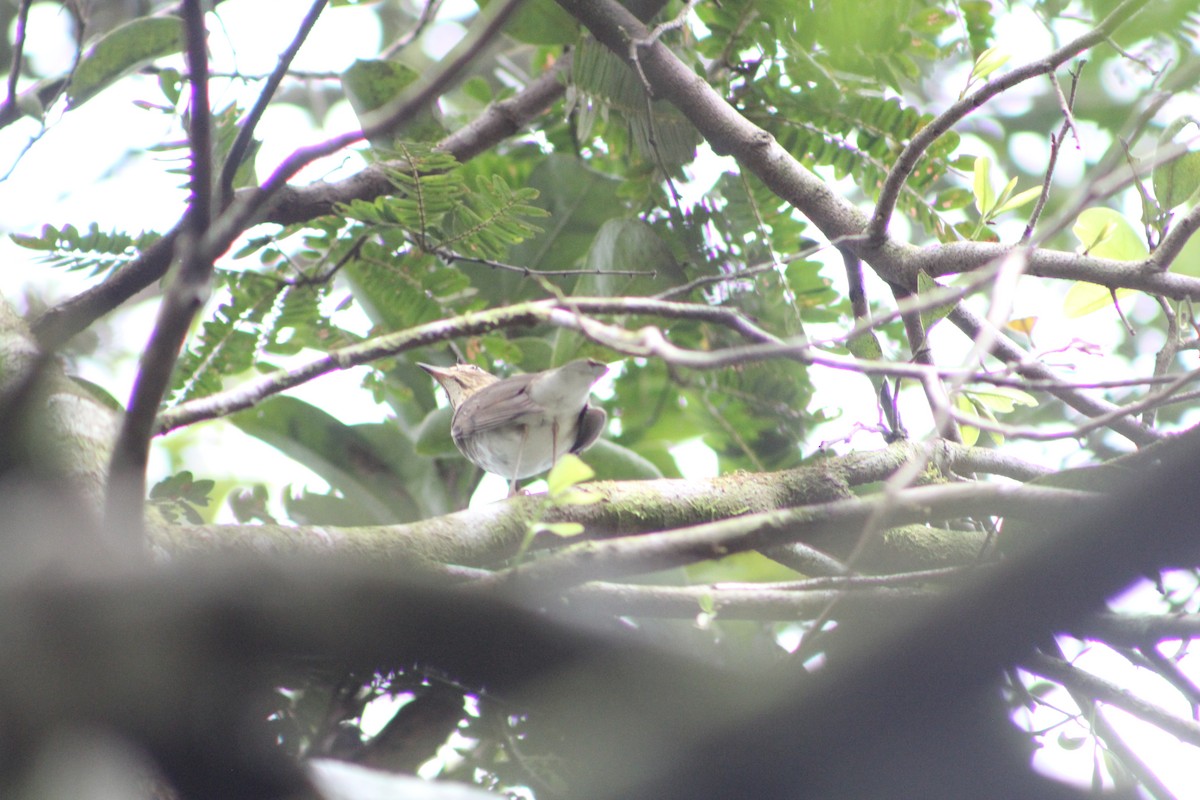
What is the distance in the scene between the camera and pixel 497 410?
10.1 ft

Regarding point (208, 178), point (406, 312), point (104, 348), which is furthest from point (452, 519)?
point (104, 348)

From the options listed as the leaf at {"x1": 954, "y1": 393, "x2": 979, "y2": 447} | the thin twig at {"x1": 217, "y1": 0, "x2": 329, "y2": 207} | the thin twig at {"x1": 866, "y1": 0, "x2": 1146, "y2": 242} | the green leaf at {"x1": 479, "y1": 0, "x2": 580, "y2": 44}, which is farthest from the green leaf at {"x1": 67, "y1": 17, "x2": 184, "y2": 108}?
the leaf at {"x1": 954, "y1": 393, "x2": 979, "y2": 447}

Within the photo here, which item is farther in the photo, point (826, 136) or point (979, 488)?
point (826, 136)

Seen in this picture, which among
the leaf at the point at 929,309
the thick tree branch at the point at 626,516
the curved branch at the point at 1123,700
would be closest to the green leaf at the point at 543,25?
the leaf at the point at 929,309

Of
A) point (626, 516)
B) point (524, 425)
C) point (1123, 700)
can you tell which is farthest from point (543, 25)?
point (1123, 700)

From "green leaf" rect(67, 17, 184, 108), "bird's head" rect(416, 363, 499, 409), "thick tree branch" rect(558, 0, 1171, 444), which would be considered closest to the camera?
"thick tree branch" rect(558, 0, 1171, 444)

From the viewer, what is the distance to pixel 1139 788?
1.70m

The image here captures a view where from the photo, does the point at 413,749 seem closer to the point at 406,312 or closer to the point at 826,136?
the point at 406,312

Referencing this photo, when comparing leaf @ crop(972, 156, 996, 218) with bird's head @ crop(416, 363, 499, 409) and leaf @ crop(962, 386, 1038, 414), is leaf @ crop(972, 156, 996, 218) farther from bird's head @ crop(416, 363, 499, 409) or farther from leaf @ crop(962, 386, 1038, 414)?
bird's head @ crop(416, 363, 499, 409)

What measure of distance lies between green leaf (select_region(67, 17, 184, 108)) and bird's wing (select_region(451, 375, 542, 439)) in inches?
50.9

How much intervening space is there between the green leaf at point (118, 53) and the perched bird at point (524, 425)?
1295mm

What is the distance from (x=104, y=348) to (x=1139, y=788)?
5.16 m

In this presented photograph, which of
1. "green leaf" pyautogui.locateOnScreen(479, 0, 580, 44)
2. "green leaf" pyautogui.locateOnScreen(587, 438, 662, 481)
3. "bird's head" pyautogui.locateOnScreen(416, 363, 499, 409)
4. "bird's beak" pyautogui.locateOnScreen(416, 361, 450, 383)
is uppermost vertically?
"green leaf" pyautogui.locateOnScreen(479, 0, 580, 44)

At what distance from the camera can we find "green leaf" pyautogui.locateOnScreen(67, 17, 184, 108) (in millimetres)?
2449
